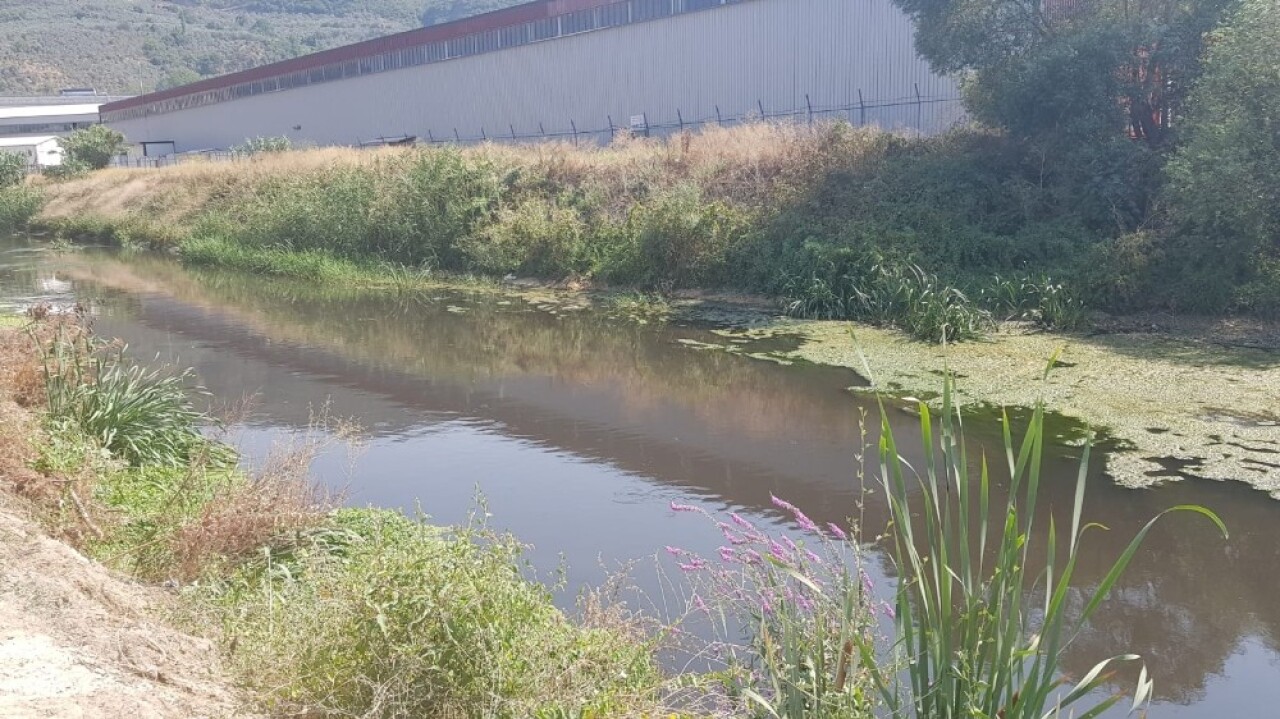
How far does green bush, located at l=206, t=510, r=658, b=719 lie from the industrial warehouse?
21.0m

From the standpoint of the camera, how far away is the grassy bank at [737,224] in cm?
1705

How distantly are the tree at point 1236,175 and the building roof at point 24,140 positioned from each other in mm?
79063

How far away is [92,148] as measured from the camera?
5031cm

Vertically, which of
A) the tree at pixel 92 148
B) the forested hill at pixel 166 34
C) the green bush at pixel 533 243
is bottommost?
the green bush at pixel 533 243

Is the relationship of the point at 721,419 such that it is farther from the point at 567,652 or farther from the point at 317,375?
the point at 567,652

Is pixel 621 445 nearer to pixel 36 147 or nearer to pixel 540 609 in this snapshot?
pixel 540 609

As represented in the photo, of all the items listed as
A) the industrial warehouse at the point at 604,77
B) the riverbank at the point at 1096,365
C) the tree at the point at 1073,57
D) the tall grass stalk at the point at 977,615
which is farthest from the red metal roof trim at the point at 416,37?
the tall grass stalk at the point at 977,615

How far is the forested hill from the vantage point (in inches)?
4770

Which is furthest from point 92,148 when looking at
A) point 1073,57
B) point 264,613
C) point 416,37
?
point 264,613

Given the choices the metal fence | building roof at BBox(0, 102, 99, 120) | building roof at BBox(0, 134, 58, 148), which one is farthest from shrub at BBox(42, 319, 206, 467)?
building roof at BBox(0, 102, 99, 120)

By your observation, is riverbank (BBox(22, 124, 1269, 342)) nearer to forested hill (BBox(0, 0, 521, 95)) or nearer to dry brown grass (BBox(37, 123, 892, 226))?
dry brown grass (BBox(37, 123, 892, 226))

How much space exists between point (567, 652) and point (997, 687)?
179cm

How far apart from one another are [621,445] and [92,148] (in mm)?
47922

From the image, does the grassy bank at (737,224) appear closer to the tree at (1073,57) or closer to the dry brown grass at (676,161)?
the dry brown grass at (676,161)
